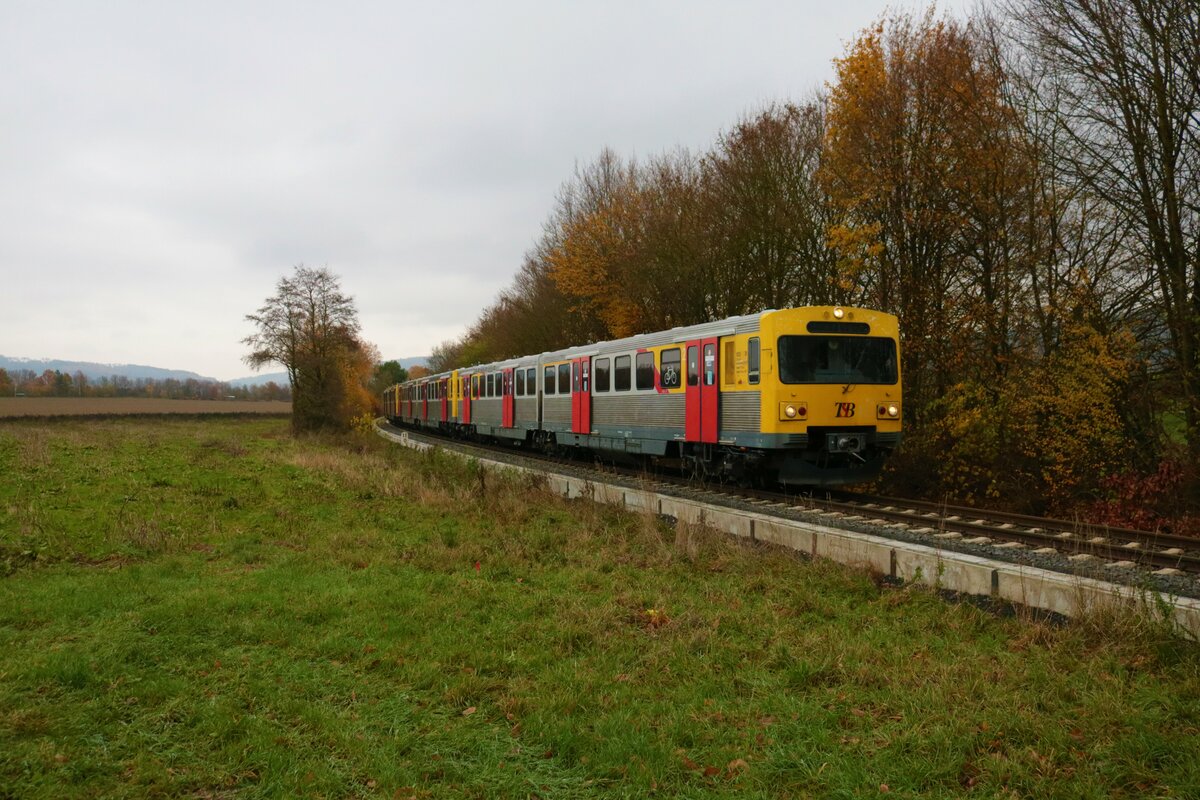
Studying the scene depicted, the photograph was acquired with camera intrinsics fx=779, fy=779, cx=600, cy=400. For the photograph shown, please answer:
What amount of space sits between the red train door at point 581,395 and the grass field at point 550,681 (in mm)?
8802

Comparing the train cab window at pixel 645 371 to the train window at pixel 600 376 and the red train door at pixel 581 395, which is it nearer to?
the train window at pixel 600 376

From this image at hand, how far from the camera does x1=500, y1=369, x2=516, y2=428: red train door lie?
24.7 metres

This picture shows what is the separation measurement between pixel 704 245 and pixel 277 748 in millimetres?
19563

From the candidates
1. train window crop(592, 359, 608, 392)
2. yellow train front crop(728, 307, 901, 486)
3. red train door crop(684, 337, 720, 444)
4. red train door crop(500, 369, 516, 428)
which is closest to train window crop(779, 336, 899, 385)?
yellow train front crop(728, 307, 901, 486)

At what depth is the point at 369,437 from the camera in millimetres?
33844

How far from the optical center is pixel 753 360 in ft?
39.0

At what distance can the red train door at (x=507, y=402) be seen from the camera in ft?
81.0

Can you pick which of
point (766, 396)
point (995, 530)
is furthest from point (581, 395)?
point (995, 530)

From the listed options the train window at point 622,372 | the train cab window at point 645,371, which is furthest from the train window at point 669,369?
the train window at point 622,372

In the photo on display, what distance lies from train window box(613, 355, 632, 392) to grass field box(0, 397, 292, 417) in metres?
29.2

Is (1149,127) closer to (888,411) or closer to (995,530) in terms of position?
(888,411)

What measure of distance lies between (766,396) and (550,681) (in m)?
7.12

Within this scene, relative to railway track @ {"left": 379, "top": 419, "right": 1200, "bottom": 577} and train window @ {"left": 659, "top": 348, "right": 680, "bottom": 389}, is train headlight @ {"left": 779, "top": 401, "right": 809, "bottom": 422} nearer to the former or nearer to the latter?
railway track @ {"left": 379, "top": 419, "right": 1200, "bottom": 577}

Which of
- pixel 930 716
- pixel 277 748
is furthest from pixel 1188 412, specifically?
pixel 277 748
